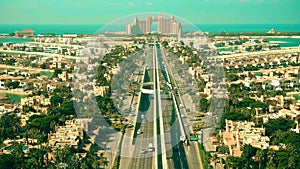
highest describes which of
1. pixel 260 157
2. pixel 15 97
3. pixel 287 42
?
pixel 287 42

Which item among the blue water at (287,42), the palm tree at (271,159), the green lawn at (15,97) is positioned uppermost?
the blue water at (287,42)

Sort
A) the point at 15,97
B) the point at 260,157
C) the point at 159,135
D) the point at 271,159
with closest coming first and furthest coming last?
the point at 271,159 → the point at 260,157 → the point at 159,135 → the point at 15,97

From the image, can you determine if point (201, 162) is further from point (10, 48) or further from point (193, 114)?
point (10, 48)

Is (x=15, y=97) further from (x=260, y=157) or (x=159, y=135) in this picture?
(x=260, y=157)

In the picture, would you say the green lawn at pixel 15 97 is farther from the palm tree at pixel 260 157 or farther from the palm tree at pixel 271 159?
the palm tree at pixel 271 159

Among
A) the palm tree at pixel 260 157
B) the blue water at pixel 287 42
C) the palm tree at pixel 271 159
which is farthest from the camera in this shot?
the blue water at pixel 287 42

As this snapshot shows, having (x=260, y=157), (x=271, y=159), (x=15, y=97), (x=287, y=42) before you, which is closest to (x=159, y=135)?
(x=260, y=157)

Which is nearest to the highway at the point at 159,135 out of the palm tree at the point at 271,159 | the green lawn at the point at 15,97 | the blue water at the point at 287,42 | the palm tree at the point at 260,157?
the palm tree at the point at 260,157

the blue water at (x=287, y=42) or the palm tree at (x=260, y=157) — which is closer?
the palm tree at (x=260, y=157)

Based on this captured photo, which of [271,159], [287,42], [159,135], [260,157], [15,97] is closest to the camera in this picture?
[271,159]

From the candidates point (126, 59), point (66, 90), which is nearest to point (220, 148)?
point (66, 90)

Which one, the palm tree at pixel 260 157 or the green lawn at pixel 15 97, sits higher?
the palm tree at pixel 260 157
